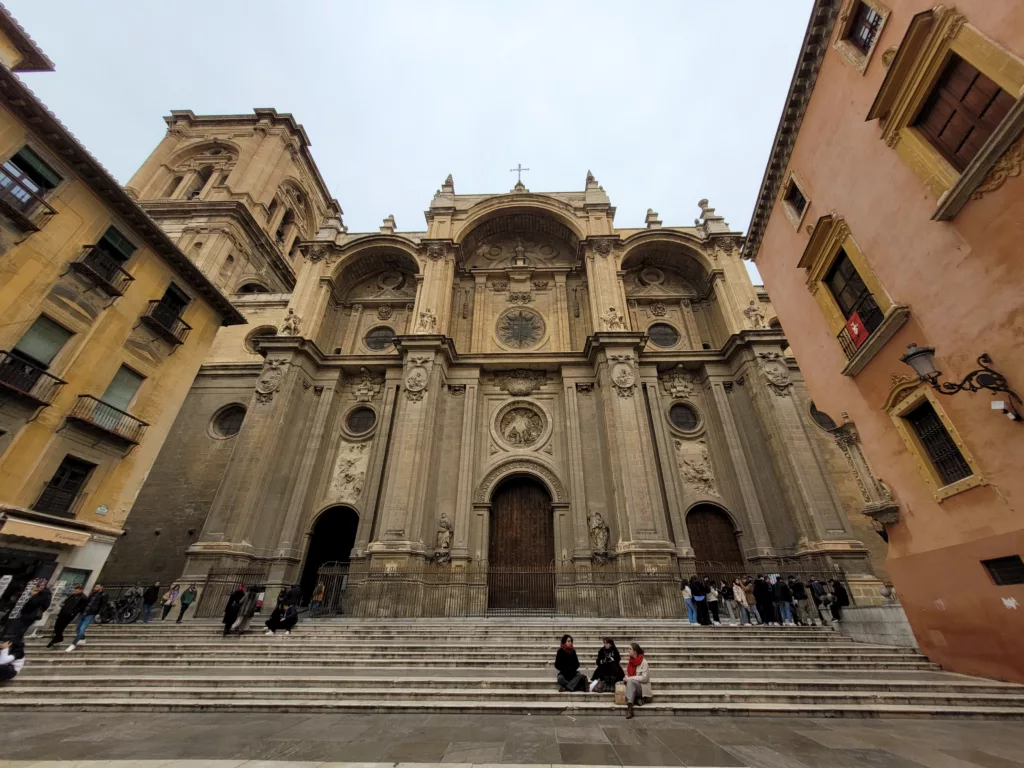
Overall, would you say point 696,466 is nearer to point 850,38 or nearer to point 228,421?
point 850,38

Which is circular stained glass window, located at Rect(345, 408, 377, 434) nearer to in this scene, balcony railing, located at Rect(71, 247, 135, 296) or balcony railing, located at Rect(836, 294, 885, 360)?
balcony railing, located at Rect(71, 247, 135, 296)

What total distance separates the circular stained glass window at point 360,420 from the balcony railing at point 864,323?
16.7m

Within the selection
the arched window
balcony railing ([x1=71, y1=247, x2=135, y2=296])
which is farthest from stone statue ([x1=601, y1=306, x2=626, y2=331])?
the arched window

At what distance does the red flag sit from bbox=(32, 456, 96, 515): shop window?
19.6 metres

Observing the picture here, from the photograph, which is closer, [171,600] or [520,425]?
[171,600]

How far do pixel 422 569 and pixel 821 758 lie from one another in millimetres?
12261

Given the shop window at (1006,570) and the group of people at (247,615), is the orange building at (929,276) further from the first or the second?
the group of people at (247,615)

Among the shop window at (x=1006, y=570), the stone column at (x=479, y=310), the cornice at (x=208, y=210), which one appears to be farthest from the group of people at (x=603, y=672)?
the cornice at (x=208, y=210)

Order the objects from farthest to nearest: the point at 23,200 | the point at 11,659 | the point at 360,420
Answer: the point at 360,420 < the point at 23,200 < the point at 11,659

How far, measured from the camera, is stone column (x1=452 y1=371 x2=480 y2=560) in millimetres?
15867

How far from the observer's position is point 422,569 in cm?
1447

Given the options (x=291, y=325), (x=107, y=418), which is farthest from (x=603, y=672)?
(x=291, y=325)

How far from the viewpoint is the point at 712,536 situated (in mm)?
16547

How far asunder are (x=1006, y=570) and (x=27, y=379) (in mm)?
19920
